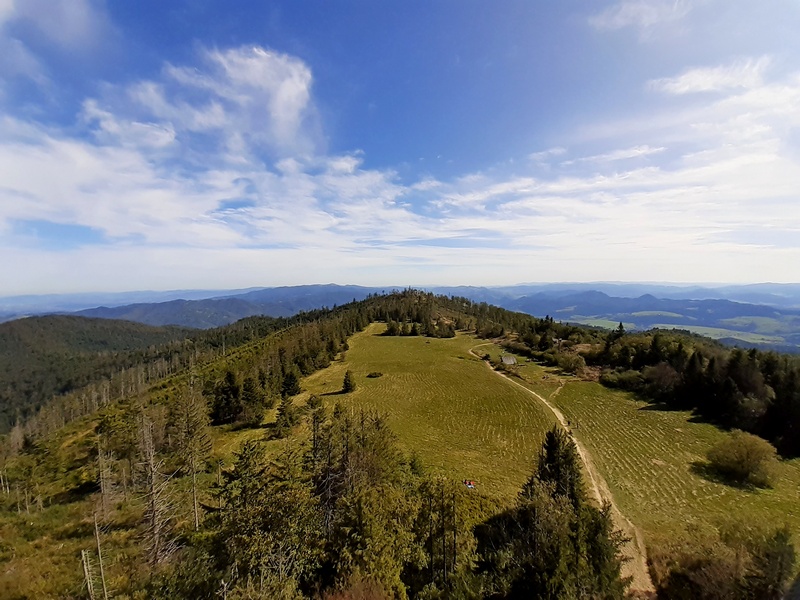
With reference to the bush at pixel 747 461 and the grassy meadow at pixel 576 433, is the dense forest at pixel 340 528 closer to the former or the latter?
the grassy meadow at pixel 576 433

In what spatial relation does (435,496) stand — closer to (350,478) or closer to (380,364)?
(350,478)

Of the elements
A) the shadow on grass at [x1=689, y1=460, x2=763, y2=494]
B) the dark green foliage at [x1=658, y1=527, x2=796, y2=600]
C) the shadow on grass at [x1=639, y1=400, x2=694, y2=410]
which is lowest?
the shadow on grass at [x1=639, y1=400, x2=694, y2=410]

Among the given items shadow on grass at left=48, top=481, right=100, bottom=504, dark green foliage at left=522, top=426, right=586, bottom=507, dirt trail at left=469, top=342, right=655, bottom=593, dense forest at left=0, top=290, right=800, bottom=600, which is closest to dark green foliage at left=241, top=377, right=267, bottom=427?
dense forest at left=0, top=290, right=800, bottom=600

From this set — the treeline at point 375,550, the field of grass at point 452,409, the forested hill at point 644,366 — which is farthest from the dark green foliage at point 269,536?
the forested hill at point 644,366

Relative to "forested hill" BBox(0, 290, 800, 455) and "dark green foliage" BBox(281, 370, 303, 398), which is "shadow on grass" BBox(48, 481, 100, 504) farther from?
"dark green foliage" BBox(281, 370, 303, 398)

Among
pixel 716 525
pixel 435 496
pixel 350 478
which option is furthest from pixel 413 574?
pixel 716 525

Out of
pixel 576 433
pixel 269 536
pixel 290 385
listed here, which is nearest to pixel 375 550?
pixel 269 536
